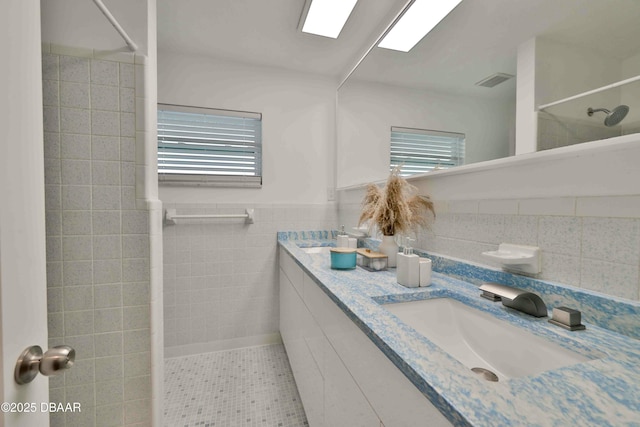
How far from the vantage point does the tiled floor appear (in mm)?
1398

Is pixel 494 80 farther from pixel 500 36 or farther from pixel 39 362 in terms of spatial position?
pixel 39 362

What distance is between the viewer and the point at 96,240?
105cm

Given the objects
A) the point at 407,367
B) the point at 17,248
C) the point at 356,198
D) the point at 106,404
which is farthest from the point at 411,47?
the point at 106,404

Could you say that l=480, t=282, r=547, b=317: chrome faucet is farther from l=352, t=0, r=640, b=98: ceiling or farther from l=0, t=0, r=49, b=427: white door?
l=0, t=0, r=49, b=427: white door

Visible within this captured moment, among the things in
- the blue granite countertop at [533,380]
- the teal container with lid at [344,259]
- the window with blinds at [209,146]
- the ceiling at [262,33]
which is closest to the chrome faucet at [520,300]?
the blue granite countertop at [533,380]

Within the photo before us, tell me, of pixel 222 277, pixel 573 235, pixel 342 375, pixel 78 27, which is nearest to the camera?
pixel 573 235

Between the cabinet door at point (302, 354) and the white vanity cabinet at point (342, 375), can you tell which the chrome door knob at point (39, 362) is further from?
the cabinet door at point (302, 354)

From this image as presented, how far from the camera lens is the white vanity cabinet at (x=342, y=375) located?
49 cm

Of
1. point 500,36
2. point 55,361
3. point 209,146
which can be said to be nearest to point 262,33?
point 209,146

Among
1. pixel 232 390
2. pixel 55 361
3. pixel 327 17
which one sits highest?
pixel 327 17

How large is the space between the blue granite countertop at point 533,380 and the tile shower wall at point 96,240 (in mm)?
939

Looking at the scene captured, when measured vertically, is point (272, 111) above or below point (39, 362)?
above

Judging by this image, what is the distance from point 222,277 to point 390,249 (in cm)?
140

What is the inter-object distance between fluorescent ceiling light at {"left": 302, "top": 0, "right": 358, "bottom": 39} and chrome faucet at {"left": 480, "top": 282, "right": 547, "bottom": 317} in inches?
61.8
